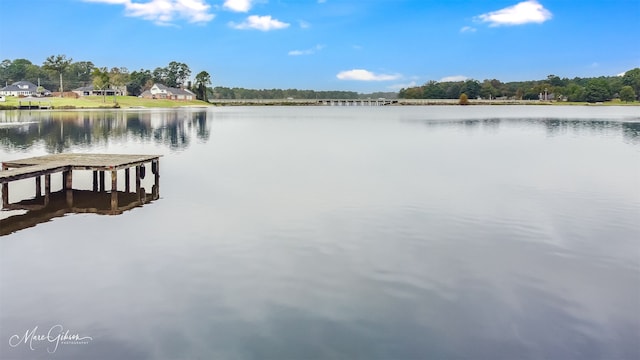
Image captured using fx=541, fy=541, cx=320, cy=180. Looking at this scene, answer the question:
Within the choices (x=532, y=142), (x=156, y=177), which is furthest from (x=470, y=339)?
(x=532, y=142)

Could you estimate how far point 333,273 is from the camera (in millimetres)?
13688

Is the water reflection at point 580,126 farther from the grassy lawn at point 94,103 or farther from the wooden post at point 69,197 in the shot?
the grassy lawn at point 94,103

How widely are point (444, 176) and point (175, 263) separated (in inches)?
776

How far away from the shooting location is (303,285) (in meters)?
12.8

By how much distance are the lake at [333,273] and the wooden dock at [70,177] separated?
1103mm

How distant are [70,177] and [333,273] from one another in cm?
1440

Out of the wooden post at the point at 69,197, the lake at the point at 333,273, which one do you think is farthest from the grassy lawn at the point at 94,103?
the lake at the point at 333,273

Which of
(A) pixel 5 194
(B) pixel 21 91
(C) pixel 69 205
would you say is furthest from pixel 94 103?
(A) pixel 5 194

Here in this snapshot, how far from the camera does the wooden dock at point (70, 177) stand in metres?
21.1

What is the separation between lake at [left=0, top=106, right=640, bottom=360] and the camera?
10.1 metres

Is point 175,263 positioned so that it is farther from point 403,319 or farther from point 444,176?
point 444,176

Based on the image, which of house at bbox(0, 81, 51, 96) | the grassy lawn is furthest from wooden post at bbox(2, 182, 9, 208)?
house at bbox(0, 81, 51, 96)

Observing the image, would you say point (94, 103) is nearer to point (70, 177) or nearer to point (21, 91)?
point (21, 91)

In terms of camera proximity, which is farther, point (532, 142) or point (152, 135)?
Answer: point (152, 135)
